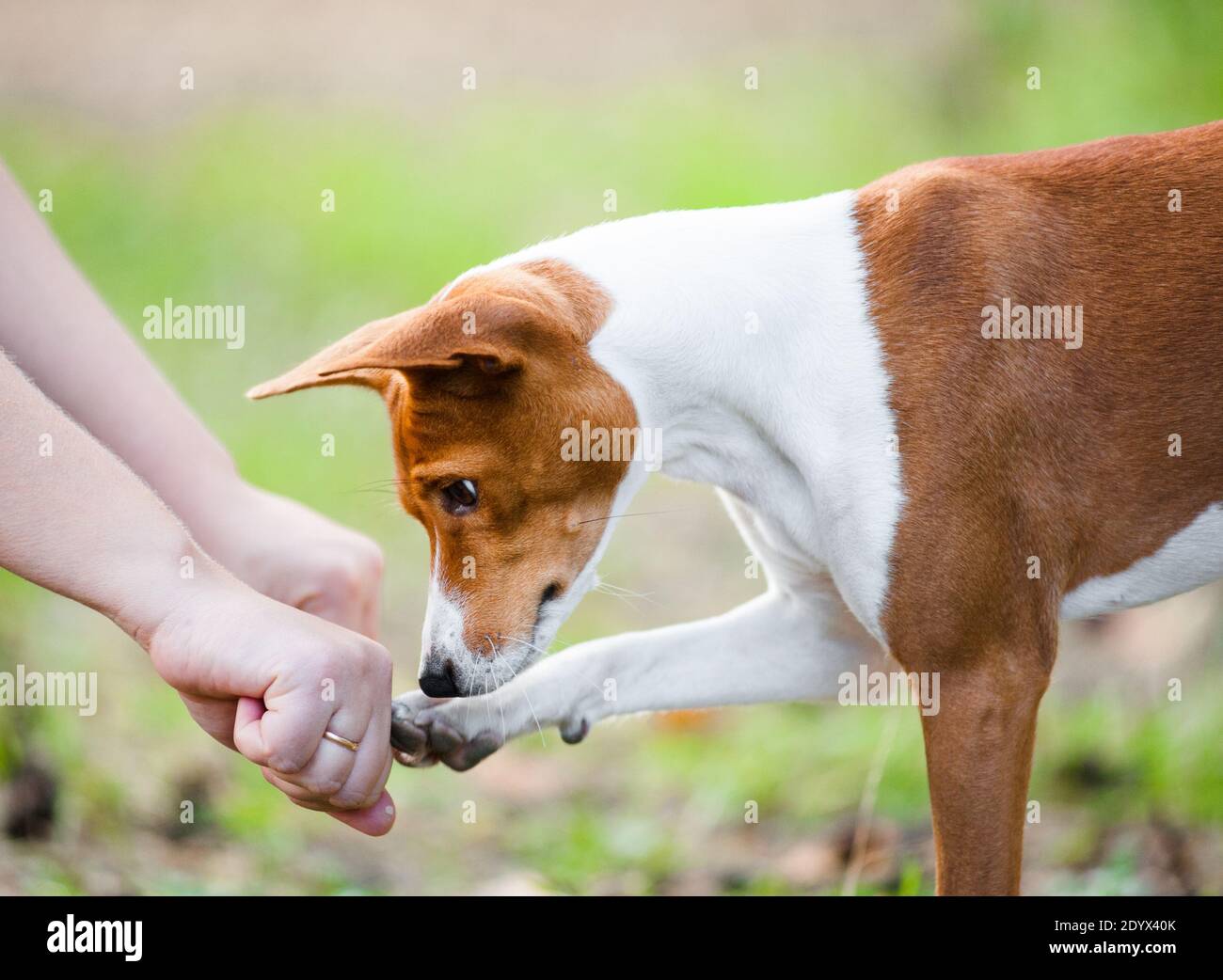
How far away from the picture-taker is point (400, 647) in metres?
4.82

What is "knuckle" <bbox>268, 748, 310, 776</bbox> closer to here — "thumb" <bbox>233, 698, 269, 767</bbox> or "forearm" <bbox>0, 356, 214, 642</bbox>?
"thumb" <bbox>233, 698, 269, 767</bbox>

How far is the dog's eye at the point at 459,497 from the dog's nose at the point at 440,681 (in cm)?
28

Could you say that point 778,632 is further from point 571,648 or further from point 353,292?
point 353,292

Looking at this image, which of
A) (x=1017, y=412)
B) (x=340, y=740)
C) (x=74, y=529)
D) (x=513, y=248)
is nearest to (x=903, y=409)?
(x=1017, y=412)

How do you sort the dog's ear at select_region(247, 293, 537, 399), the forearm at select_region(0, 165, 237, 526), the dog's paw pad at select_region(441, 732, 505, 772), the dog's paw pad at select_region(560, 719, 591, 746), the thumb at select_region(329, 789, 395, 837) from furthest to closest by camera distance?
1. the dog's paw pad at select_region(560, 719, 591, 746)
2. the dog's paw pad at select_region(441, 732, 505, 772)
3. the forearm at select_region(0, 165, 237, 526)
4. the thumb at select_region(329, 789, 395, 837)
5. the dog's ear at select_region(247, 293, 537, 399)

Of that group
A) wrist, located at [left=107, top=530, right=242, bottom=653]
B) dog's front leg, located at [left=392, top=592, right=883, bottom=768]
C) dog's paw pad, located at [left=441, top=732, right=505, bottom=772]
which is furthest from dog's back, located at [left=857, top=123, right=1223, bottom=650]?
wrist, located at [left=107, top=530, right=242, bottom=653]

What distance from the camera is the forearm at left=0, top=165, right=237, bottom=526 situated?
2.57 m

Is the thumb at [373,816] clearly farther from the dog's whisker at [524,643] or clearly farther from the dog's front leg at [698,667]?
the dog's front leg at [698,667]

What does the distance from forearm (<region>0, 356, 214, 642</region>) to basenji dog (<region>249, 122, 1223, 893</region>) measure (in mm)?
337

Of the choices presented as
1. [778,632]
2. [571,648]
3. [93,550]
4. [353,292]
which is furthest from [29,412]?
[353,292]

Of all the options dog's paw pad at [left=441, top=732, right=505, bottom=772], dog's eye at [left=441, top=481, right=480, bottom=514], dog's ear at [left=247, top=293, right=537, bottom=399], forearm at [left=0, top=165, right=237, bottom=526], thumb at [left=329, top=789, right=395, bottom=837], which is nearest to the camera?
dog's ear at [left=247, top=293, right=537, bottom=399]

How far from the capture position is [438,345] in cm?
220

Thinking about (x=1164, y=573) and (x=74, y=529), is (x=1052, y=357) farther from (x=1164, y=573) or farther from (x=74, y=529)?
(x=74, y=529)
